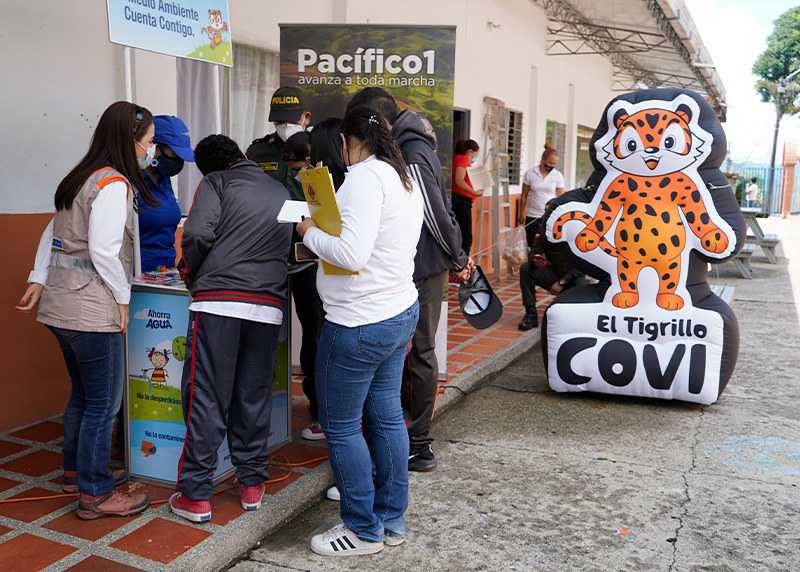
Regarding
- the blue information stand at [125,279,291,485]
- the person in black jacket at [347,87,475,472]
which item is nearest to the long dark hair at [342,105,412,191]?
the person in black jacket at [347,87,475,472]

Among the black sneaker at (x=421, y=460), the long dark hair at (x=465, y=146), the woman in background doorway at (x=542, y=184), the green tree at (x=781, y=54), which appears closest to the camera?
the black sneaker at (x=421, y=460)

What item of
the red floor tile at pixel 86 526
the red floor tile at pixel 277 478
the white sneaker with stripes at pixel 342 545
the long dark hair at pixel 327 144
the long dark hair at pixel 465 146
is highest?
the long dark hair at pixel 465 146

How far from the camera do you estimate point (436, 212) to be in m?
3.62

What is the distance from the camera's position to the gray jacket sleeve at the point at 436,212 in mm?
3531

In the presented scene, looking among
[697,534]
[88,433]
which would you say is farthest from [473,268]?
[88,433]

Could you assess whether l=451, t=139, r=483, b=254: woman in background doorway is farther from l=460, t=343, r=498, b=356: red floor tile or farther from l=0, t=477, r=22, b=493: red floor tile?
l=0, t=477, r=22, b=493: red floor tile

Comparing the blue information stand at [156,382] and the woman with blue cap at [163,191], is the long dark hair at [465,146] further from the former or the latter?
the blue information stand at [156,382]

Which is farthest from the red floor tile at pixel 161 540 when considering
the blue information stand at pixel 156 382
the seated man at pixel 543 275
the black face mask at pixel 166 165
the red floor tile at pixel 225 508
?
the seated man at pixel 543 275

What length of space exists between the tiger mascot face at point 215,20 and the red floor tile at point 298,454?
2394 mm

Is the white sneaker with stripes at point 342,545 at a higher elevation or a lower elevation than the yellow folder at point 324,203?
lower

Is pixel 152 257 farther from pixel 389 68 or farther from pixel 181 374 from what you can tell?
pixel 389 68

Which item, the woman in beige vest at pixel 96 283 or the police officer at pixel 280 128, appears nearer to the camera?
the woman in beige vest at pixel 96 283

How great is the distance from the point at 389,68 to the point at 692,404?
3.21 metres

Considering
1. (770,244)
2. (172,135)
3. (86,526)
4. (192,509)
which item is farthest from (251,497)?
(770,244)
